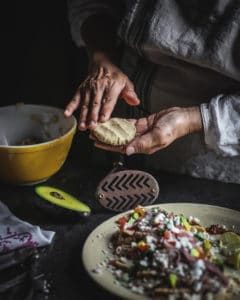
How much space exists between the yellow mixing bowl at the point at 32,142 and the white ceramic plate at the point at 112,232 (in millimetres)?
250

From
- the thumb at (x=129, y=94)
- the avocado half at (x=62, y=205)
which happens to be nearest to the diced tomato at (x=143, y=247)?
the avocado half at (x=62, y=205)

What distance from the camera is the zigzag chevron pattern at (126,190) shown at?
127 centimetres

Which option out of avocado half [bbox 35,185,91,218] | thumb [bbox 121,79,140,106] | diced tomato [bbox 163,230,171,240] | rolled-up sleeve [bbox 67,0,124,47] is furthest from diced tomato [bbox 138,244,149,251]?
rolled-up sleeve [bbox 67,0,124,47]

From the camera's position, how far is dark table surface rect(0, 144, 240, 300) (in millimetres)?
1048

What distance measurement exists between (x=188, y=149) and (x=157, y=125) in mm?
234

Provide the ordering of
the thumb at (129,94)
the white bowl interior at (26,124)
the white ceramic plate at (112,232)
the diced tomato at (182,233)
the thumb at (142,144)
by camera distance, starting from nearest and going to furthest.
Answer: the white ceramic plate at (112,232) → the diced tomato at (182,233) → the thumb at (142,144) → the thumb at (129,94) → the white bowl interior at (26,124)

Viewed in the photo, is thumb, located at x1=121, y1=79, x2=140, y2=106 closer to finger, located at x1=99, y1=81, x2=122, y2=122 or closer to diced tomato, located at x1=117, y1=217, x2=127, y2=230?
finger, located at x1=99, y1=81, x2=122, y2=122

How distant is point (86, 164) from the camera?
1.50m

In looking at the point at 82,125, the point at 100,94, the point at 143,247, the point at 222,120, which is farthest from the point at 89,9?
the point at 143,247

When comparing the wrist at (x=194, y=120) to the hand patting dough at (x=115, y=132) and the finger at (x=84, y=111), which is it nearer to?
the hand patting dough at (x=115, y=132)

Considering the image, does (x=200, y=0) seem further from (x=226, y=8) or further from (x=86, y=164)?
(x=86, y=164)

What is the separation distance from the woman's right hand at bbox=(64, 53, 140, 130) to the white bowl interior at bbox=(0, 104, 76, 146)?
6.1 inches

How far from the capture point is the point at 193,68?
1.36 m

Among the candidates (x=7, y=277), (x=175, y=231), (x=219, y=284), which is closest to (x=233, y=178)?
(x=175, y=231)
